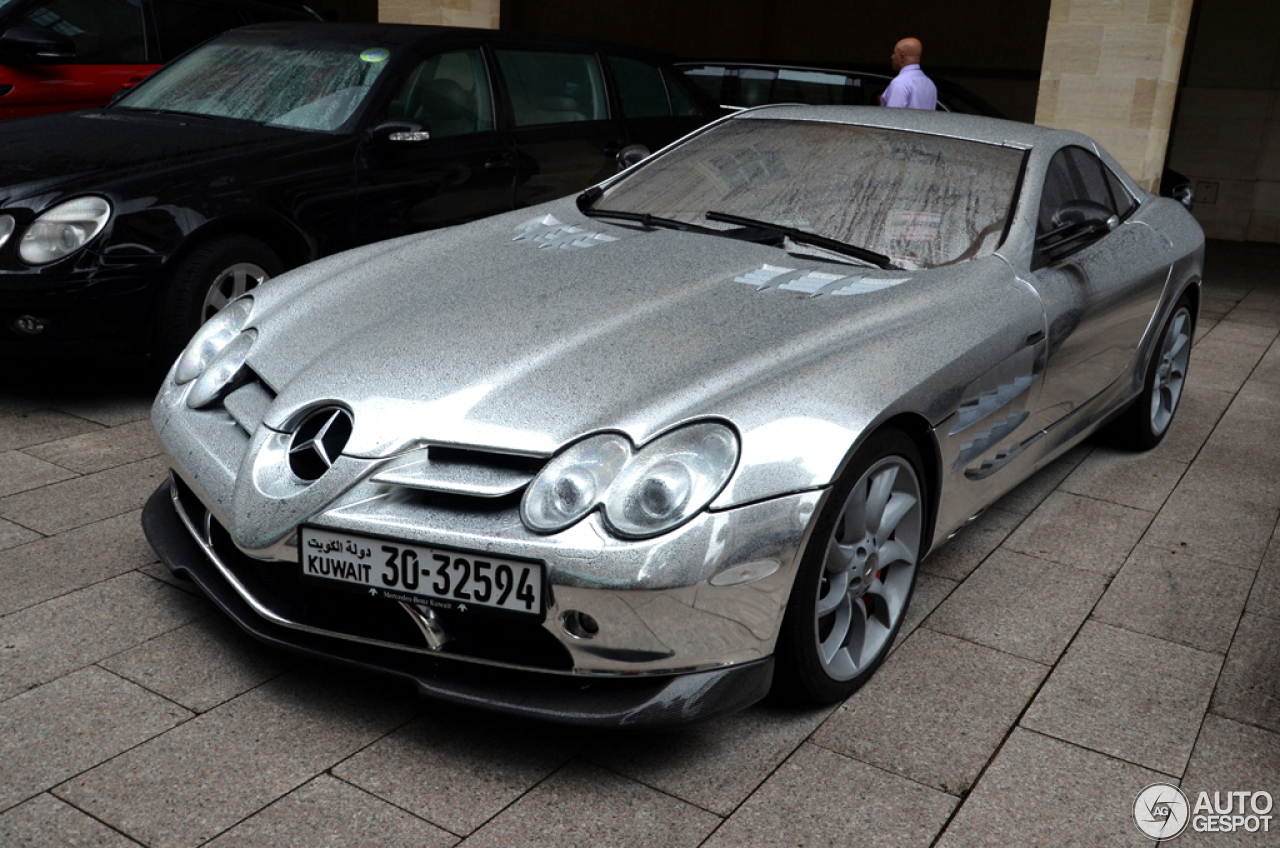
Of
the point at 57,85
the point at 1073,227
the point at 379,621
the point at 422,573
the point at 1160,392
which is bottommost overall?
the point at 1160,392

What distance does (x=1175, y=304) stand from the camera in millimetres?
4820

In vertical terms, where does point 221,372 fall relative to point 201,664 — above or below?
above

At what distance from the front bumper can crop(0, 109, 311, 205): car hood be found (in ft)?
8.94

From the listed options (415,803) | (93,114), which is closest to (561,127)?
(93,114)

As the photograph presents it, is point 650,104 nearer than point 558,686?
No

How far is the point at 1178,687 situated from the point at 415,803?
1930mm

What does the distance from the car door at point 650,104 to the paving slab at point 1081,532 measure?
333cm

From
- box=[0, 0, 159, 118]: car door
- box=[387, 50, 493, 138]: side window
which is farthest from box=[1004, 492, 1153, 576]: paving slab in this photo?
box=[0, 0, 159, 118]: car door

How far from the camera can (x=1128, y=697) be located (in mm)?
3008

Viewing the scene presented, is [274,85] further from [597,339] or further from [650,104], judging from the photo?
[597,339]

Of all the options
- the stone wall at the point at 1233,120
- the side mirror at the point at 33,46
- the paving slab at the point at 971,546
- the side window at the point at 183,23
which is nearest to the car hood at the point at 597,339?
the paving slab at the point at 971,546

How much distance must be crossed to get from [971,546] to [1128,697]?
975 millimetres

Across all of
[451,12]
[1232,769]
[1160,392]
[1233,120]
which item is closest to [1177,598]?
[1232,769]

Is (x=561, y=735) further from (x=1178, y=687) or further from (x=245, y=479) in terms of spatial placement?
(x=1178, y=687)
